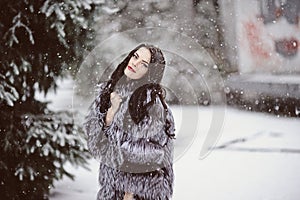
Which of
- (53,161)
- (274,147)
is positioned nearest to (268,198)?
(274,147)

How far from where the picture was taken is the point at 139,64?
3.77 ft

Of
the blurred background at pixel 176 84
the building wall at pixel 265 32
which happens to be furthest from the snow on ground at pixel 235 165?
the building wall at pixel 265 32

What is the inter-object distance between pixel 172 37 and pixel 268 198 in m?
0.55

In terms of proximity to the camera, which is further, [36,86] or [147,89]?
[36,86]

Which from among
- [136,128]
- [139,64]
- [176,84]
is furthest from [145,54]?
[176,84]

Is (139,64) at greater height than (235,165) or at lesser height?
greater

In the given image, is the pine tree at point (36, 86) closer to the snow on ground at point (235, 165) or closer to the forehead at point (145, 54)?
the snow on ground at point (235, 165)

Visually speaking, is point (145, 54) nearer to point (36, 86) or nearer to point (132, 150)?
point (132, 150)

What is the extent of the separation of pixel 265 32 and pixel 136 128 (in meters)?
0.68

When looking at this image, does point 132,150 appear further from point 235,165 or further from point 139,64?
point 235,165

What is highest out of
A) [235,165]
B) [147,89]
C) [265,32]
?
[265,32]

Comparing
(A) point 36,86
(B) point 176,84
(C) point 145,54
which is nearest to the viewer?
(C) point 145,54

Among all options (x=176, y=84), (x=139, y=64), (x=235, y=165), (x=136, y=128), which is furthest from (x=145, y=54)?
(x=235, y=165)

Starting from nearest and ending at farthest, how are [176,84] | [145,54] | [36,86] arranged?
1. [145,54]
2. [176,84]
3. [36,86]
